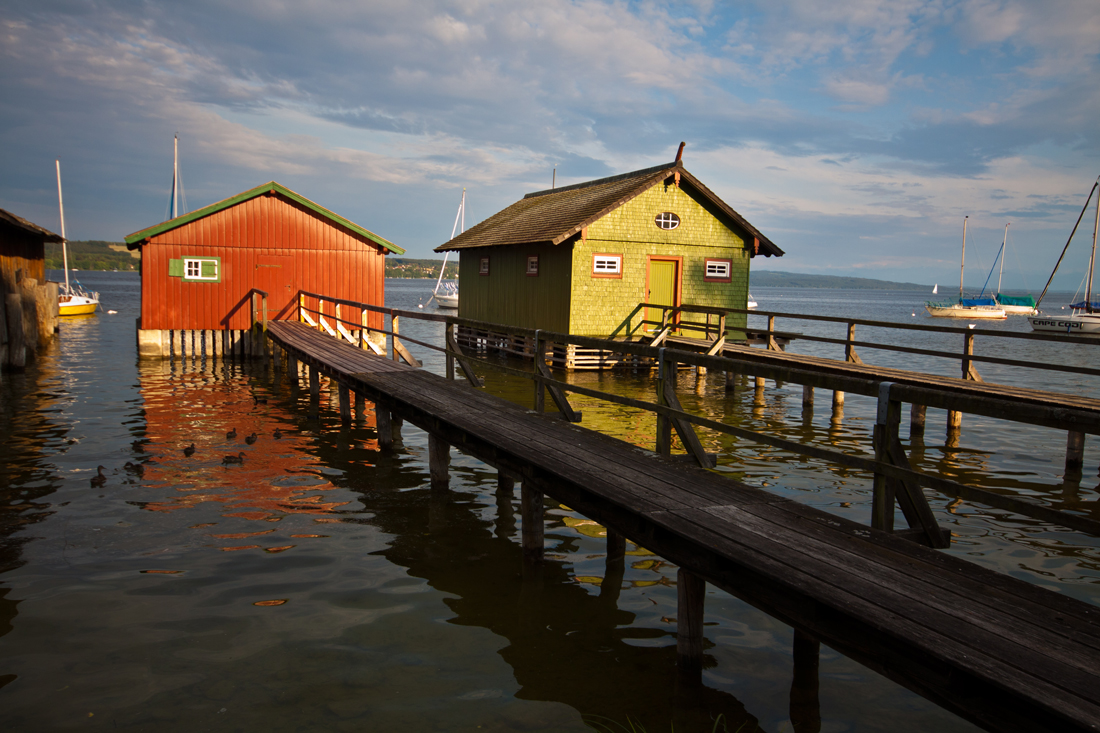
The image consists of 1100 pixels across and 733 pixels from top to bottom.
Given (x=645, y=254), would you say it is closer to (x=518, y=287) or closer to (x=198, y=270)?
(x=518, y=287)

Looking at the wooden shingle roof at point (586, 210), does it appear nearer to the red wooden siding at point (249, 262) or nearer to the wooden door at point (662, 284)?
the wooden door at point (662, 284)

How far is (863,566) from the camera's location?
404 centimetres

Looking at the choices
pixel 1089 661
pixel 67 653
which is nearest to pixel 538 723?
pixel 1089 661

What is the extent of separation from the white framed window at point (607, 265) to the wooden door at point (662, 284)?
1059mm

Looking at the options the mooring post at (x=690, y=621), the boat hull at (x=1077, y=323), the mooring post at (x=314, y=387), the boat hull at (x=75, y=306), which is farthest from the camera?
the boat hull at (x=1077, y=323)

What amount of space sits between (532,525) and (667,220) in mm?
17199

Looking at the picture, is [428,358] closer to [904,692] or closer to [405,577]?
[405,577]

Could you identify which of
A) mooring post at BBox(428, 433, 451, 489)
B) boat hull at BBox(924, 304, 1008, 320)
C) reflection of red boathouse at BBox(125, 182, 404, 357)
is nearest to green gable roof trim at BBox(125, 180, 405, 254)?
reflection of red boathouse at BBox(125, 182, 404, 357)

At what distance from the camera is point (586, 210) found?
22453mm

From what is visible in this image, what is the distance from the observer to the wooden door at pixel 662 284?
22641 millimetres

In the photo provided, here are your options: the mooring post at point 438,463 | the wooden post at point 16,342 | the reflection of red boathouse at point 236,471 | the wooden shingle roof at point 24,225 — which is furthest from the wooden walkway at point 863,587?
the wooden shingle roof at point 24,225

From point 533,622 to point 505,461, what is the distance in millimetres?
1666

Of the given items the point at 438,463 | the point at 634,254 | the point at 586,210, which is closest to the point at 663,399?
the point at 438,463

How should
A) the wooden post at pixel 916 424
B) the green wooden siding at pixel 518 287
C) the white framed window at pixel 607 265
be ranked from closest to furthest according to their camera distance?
the wooden post at pixel 916 424, the white framed window at pixel 607 265, the green wooden siding at pixel 518 287
